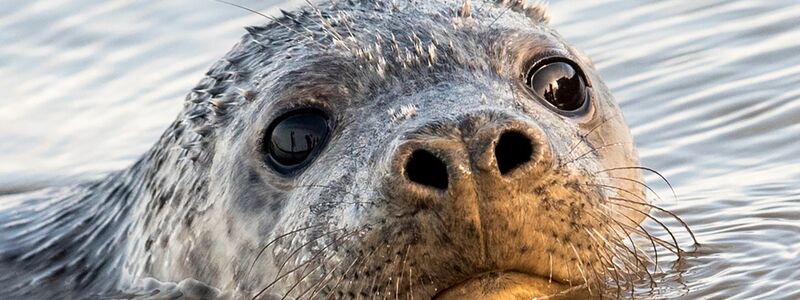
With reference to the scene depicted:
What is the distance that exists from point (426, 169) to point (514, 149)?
25 centimetres

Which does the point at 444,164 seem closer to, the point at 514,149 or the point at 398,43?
the point at 514,149

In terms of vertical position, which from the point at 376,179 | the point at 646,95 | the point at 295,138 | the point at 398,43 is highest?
the point at 646,95

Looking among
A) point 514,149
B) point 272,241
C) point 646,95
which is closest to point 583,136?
point 514,149

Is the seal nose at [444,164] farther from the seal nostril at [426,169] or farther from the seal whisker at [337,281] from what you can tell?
the seal whisker at [337,281]

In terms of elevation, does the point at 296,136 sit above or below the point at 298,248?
above

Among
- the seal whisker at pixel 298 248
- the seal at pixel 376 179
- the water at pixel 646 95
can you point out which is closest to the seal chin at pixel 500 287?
the seal at pixel 376 179

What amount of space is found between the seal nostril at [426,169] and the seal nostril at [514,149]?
17 centimetres

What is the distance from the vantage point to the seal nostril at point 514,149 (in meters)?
4.77

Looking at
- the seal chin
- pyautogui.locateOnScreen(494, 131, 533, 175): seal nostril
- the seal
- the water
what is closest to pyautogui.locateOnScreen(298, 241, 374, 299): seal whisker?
the seal

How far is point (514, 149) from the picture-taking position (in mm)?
4805

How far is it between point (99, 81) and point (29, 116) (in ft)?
1.54

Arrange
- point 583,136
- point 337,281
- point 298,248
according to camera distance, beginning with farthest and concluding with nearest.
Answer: point 583,136, point 298,248, point 337,281

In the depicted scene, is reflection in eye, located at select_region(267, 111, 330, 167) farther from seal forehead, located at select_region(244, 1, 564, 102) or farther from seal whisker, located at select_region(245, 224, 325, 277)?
seal whisker, located at select_region(245, 224, 325, 277)

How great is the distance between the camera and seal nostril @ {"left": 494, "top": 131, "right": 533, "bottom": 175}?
15.7ft
